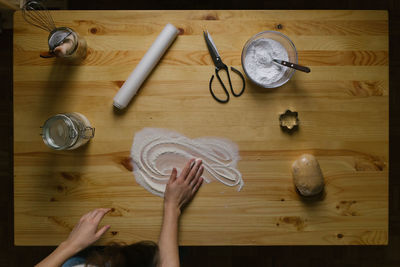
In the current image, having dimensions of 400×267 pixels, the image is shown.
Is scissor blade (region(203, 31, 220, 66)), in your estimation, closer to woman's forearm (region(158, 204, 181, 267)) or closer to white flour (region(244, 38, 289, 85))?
white flour (region(244, 38, 289, 85))

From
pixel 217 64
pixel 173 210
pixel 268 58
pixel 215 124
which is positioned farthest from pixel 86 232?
pixel 268 58

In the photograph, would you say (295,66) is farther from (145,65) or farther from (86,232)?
(86,232)

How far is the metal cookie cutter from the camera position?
0.74 metres

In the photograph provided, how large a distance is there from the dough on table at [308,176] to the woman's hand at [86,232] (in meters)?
0.53

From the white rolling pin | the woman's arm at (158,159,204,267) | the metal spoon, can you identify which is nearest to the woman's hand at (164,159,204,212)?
the woman's arm at (158,159,204,267)

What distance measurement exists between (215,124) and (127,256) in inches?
16.2

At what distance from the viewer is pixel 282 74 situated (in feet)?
2.41

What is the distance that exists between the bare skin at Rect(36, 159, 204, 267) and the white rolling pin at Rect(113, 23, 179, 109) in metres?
0.24

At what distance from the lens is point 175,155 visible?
763mm

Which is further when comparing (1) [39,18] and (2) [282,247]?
(2) [282,247]

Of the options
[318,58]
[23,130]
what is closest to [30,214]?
[23,130]

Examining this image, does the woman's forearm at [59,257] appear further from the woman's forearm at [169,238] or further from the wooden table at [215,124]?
the woman's forearm at [169,238]

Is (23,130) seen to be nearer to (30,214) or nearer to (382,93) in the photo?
(30,214)

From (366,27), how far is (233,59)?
1.22ft
